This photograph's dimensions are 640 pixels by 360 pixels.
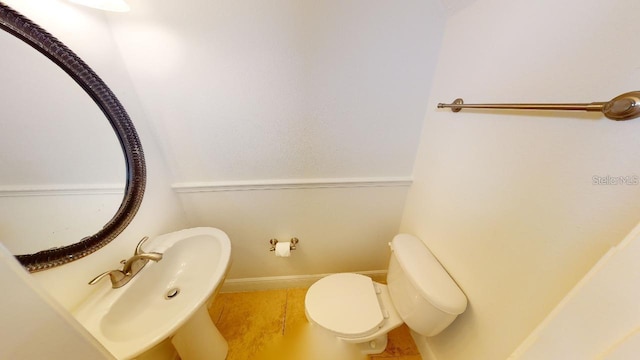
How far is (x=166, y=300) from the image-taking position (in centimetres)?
84

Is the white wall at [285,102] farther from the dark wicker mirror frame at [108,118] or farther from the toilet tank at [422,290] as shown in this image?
the toilet tank at [422,290]

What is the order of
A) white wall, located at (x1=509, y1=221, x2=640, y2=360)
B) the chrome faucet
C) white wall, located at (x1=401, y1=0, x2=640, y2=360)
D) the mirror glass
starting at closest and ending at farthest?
1. white wall, located at (x1=509, y1=221, x2=640, y2=360)
2. white wall, located at (x1=401, y1=0, x2=640, y2=360)
3. the mirror glass
4. the chrome faucet

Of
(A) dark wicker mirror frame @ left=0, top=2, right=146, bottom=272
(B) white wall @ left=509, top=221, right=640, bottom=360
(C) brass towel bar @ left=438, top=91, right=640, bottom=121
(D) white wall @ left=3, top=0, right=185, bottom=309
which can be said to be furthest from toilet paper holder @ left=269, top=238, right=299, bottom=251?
(C) brass towel bar @ left=438, top=91, right=640, bottom=121

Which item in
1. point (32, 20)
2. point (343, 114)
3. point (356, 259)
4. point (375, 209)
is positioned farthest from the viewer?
point (356, 259)

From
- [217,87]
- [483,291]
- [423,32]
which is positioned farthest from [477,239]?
[217,87]

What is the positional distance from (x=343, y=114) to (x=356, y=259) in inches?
41.7

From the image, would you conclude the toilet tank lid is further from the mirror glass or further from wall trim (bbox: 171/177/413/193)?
the mirror glass

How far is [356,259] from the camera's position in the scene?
58.6 inches

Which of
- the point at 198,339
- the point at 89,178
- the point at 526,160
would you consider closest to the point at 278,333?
the point at 198,339

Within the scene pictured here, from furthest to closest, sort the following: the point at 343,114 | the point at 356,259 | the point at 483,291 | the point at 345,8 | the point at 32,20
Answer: the point at 356,259 → the point at 343,114 → the point at 345,8 → the point at 483,291 → the point at 32,20

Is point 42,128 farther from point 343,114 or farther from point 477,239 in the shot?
point 477,239

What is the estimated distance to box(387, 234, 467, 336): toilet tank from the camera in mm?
788

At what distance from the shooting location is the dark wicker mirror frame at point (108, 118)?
0.56 metres

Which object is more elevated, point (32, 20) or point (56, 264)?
point (32, 20)
